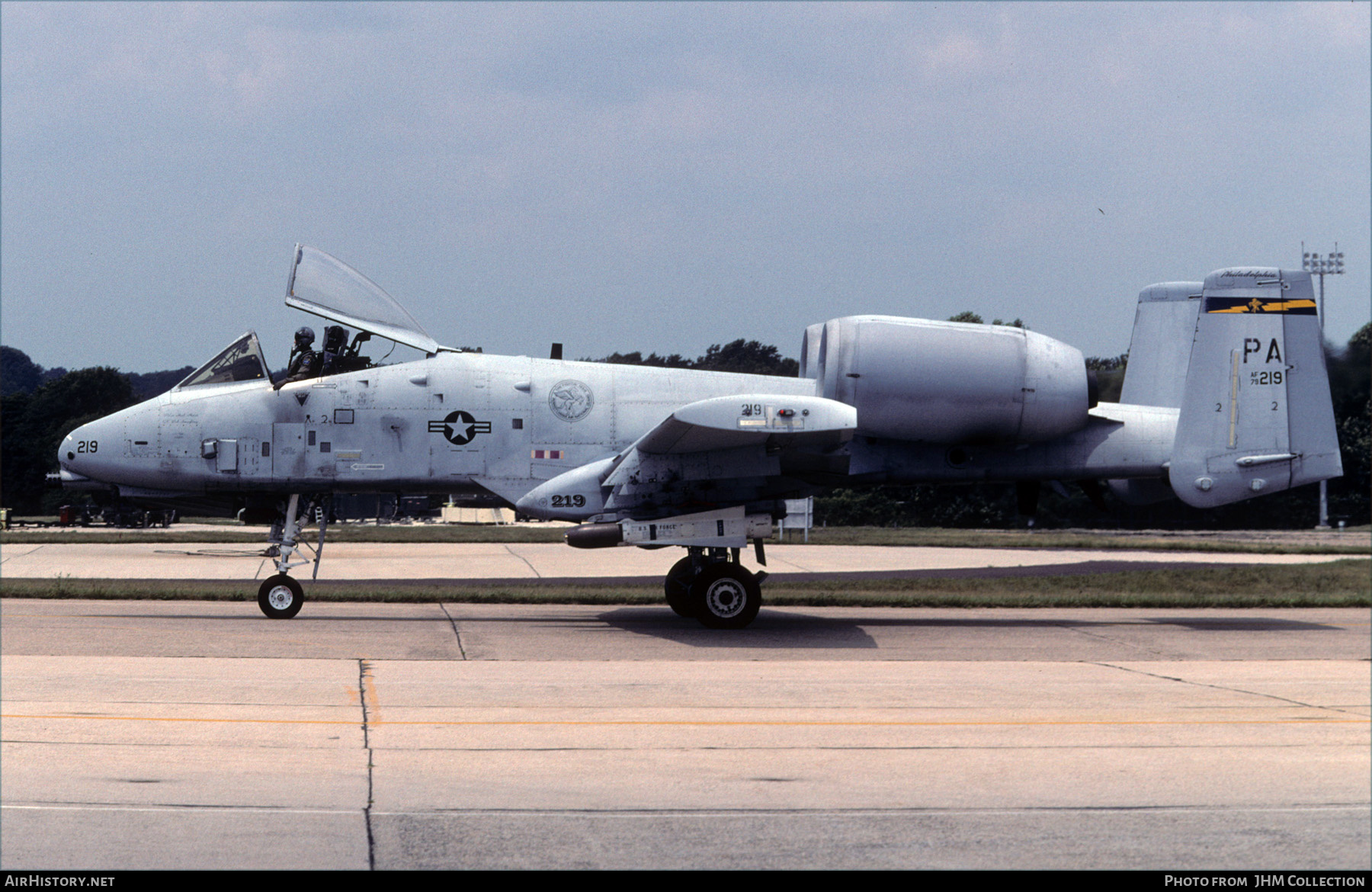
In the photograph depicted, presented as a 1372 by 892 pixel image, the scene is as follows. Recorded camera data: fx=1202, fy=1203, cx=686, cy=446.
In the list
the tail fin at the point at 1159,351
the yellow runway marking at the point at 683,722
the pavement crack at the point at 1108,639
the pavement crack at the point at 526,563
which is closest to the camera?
the yellow runway marking at the point at 683,722

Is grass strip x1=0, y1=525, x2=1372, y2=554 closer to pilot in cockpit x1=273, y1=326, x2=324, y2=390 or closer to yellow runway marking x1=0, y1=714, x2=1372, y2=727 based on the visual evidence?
pilot in cockpit x1=273, y1=326, x2=324, y2=390

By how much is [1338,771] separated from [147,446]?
13219 mm

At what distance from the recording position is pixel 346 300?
49.3 ft

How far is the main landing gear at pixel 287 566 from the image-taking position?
14219mm

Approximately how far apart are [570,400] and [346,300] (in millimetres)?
3054

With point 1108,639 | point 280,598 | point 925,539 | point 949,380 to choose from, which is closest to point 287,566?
point 280,598

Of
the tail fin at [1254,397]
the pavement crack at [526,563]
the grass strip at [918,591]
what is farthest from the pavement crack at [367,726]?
the tail fin at [1254,397]

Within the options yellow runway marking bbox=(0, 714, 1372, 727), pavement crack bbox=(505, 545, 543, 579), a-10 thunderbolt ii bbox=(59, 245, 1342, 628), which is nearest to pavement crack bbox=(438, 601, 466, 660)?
a-10 thunderbolt ii bbox=(59, 245, 1342, 628)

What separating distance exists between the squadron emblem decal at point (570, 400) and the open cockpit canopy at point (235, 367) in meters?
3.67

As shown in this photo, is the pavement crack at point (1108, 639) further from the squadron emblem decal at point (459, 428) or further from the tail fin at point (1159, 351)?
the squadron emblem decal at point (459, 428)

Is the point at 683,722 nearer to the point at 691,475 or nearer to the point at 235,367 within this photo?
the point at 691,475

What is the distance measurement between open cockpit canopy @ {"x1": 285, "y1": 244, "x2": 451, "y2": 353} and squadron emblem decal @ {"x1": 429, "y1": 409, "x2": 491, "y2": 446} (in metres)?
0.94

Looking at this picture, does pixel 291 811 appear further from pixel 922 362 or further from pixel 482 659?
pixel 922 362

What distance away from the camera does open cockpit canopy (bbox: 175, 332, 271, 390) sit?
15289mm
